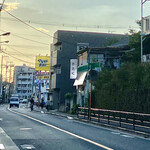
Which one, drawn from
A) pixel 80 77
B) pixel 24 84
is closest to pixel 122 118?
pixel 80 77

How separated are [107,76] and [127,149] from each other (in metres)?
16.1

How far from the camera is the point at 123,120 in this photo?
59.4 ft

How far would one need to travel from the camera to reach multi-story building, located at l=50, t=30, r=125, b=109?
149ft

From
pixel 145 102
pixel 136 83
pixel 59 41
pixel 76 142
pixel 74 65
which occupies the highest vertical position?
pixel 59 41

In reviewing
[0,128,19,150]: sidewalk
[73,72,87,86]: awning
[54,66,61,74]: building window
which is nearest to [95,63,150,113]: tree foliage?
[73,72,87,86]: awning

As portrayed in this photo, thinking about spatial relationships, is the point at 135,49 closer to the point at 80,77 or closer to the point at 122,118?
the point at 80,77

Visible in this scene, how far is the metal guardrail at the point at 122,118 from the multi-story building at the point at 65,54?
772 inches

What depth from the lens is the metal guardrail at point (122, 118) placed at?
628 inches

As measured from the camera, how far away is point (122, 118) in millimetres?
18406

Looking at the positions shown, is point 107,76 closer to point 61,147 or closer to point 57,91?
point 61,147

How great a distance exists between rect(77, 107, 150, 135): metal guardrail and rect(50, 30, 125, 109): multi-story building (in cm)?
1962

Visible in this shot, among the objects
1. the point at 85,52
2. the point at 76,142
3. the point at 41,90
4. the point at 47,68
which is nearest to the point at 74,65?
the point at 85,52

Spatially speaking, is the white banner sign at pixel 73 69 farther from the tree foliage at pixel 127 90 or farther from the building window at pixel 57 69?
the tree foliage at pixel 127 90

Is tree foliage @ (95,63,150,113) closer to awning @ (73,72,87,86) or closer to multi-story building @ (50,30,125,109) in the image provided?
awning @ (73,72,87,86)
